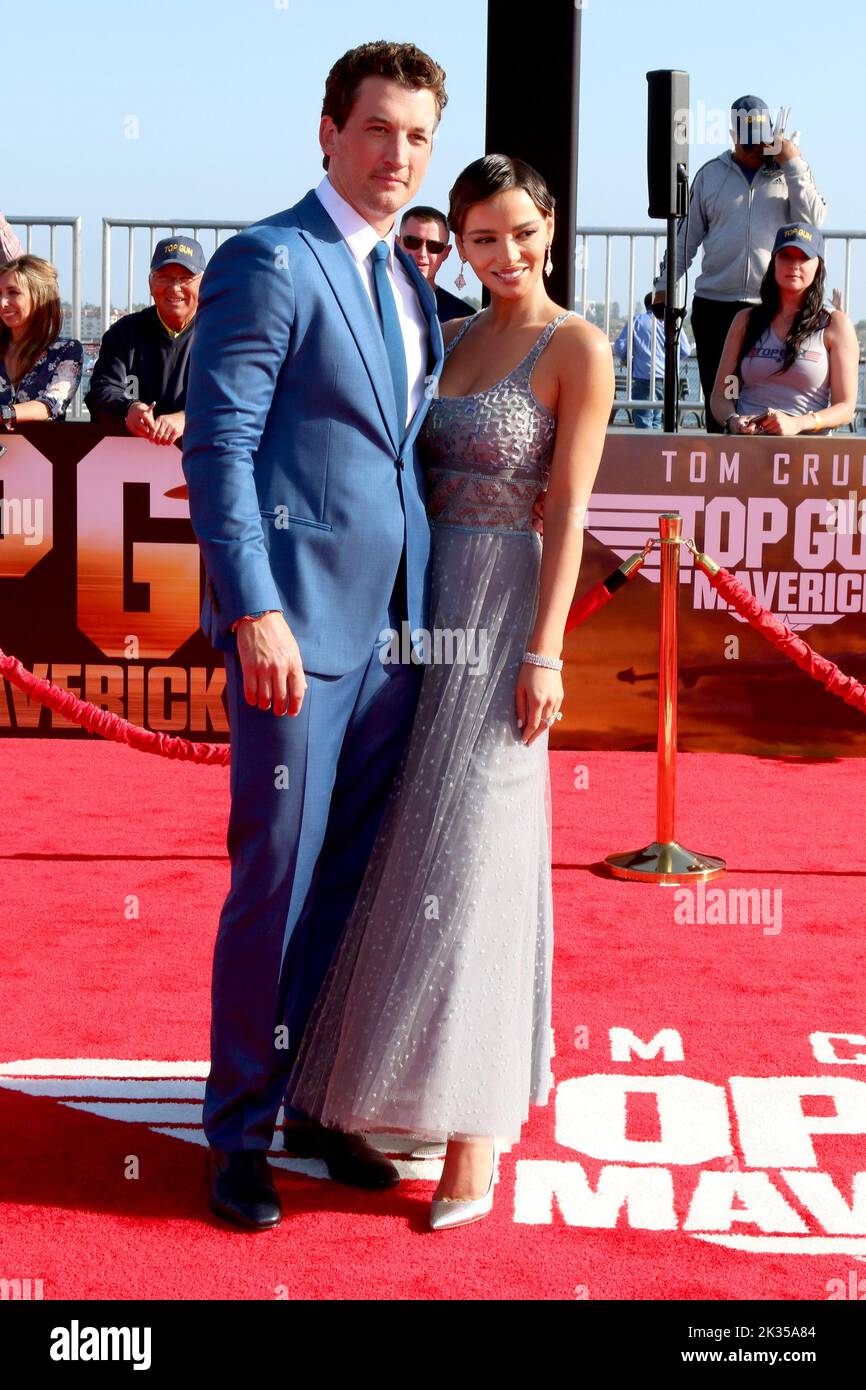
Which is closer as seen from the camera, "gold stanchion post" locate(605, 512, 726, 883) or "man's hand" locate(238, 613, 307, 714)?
"man's hand" locate(238, 613, 307, 714)

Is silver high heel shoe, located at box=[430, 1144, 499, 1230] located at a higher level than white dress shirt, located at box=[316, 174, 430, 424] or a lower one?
lower

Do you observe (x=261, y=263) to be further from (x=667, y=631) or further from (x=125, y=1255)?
(x=667, y=631)

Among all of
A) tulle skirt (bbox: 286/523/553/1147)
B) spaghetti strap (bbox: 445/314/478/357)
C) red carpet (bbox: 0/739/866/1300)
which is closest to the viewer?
red carpet (bbox: 0/739/866/1300)

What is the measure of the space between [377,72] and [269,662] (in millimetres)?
1035

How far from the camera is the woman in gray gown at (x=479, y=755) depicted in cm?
296

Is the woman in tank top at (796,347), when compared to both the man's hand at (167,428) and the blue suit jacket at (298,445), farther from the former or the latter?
the blue suit jacket at (298,445)

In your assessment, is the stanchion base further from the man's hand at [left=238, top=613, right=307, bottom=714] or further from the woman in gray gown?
the man's hand at [left=238, top=613, right=307, bottom=714]

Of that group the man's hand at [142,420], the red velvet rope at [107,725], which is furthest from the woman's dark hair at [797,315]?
the red velvet rope at [107,725]

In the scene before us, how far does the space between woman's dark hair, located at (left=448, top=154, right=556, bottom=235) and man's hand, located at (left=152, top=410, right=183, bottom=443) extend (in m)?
3.92

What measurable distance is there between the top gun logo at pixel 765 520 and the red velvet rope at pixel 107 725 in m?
2.22

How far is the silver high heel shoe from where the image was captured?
9.40 feet

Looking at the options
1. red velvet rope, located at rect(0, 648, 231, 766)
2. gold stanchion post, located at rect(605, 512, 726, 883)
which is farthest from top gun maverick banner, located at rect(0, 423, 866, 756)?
gold stanchion post, located at rect(605, 512, 726, 883)

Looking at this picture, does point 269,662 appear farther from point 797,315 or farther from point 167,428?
point 797,315

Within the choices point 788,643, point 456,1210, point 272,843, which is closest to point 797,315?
point 788,643
